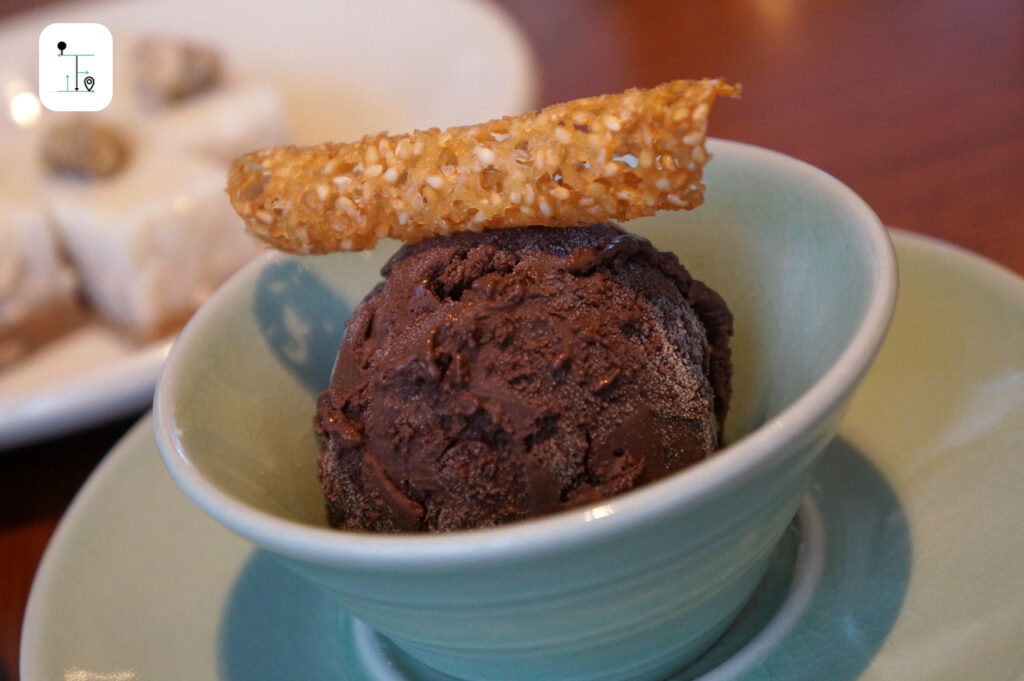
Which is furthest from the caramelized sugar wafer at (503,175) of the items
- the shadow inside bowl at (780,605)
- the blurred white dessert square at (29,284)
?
the blurred white dessert square at (29,284)

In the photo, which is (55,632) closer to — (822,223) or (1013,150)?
(822,223)

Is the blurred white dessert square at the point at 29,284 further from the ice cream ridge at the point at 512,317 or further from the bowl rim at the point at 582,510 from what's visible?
the bowl rim at the point at 582,510

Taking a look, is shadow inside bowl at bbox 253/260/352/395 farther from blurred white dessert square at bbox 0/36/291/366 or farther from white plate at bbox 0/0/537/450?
blurred white dessert square at bbox 0/36/291/366

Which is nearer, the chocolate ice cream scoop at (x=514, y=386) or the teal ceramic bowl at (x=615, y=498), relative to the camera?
the teal ceramic bowl at (x=615, y=498)

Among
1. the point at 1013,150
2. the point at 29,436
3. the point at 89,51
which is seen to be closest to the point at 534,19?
the point at 89,51

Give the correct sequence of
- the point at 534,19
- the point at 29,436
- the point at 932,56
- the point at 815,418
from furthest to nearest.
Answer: the point at 534,19
the point at 932,56
the point at 29,436
the point at 815,418

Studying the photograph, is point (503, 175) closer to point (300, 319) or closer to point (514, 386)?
point (514, 386)
